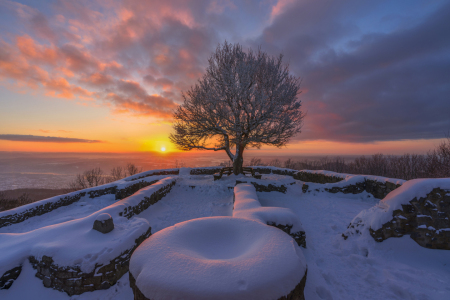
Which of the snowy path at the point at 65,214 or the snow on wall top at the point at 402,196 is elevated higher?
the snow on wall top at the point at 402,196

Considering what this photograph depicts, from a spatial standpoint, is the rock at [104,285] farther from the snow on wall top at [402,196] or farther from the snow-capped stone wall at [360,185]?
the snow-capped stone wall at [360,185]

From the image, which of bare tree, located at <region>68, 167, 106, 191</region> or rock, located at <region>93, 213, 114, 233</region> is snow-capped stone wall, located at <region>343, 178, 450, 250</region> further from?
bare tree, located at <region>68, 167, 106, 191</region>

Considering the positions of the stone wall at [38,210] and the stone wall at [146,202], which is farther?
the stone wall at [146,202]

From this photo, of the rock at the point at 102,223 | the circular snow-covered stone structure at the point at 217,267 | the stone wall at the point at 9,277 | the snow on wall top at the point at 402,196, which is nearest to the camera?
the circular snow-covered stone structure at the point at 217,267

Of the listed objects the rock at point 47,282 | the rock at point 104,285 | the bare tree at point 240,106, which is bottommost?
the rock at point 104,285

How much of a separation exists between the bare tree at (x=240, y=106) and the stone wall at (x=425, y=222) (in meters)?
8.08

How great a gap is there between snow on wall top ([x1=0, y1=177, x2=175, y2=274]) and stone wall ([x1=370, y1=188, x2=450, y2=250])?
6.24 m

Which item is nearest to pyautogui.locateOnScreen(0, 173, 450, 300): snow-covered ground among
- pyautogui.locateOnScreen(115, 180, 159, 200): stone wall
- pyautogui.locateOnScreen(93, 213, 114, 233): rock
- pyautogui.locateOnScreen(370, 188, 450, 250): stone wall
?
pyautogui.locateOnScreen(370, 188, 450, 250): stone wall

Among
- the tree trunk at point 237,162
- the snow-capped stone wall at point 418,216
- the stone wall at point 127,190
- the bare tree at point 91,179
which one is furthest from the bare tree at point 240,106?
the bare tree at point 91,179

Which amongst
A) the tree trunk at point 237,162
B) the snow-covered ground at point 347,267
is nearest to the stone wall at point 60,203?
the snow-covered ground at point 347,267

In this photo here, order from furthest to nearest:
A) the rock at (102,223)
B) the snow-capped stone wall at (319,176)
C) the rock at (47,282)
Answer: the snow-capped stone wall at (319,176), the rock at (102,223), the rock at (47,282)

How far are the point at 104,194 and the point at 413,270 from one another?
1142 cm

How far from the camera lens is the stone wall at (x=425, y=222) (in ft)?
13.0

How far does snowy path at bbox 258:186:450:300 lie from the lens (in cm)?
298
